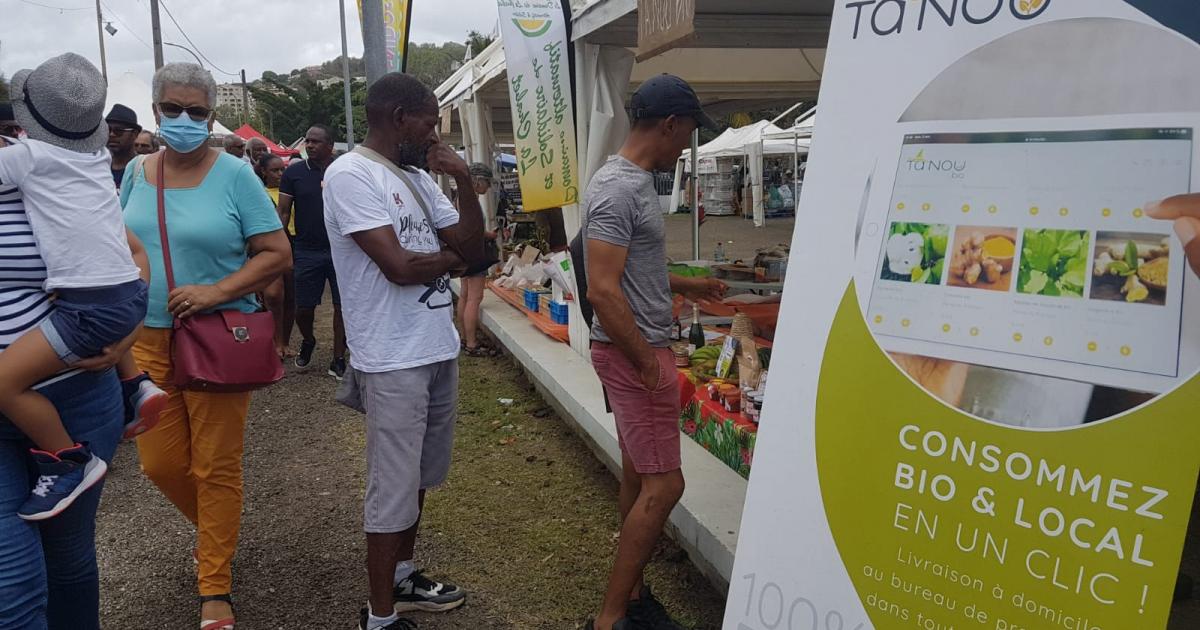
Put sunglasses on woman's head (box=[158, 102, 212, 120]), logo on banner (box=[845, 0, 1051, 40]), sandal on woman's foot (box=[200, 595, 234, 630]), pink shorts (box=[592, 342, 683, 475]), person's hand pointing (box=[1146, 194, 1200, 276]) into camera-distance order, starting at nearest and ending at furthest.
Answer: person's hand pointing (box=[1146, 194, 1200, 276]), logo on banner (box=[845, 0, 1051, 40]), pink shorts (box=[592, 342, 683, 475]), sunglasses on woman's head (box=[158, 102, 212, 120]), sandal on woman's foot (box=[200, 595, 234, 630])

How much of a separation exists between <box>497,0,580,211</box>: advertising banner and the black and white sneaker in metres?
2.62

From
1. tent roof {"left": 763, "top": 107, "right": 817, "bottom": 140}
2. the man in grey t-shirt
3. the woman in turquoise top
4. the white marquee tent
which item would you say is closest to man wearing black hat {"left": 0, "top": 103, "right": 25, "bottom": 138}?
the woman in turquoise top

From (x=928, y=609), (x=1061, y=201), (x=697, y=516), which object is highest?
(x=1061, y=201)

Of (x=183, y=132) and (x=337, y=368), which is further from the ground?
(x=183, y=132)

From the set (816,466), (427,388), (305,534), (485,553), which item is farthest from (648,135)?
(305,534)

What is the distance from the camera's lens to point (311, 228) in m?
6.88

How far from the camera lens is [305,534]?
13.1 ft

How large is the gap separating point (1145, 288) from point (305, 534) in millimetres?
3780

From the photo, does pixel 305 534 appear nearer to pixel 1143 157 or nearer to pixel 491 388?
pixel 491 388

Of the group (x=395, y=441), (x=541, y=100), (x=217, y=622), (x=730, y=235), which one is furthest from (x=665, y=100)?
(x=730, y=235)

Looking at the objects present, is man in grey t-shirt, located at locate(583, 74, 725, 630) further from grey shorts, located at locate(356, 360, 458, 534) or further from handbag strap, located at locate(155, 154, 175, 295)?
handbag strap, located at locate(155, 154, 175, 295)

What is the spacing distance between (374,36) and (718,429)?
3.55m

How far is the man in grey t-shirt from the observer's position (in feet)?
8.36

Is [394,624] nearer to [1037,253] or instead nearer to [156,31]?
[1037,253]
